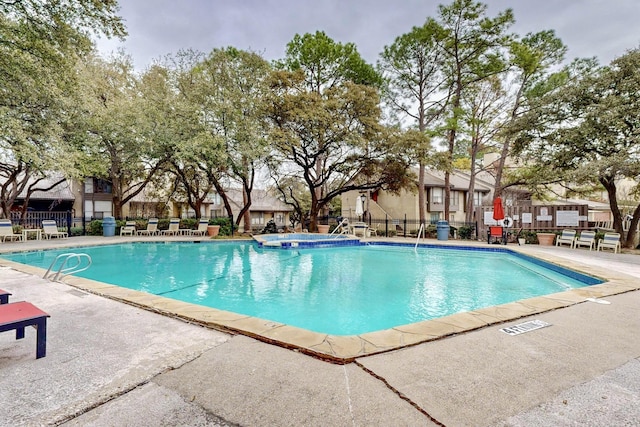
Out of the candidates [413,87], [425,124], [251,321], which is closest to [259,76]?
[413,87]

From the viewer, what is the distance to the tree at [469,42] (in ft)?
48.7

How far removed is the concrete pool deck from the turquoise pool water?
1.85 metres

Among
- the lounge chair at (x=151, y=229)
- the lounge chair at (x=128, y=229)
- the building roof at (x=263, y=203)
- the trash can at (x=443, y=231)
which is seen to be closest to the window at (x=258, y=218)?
the building roof at (x=263, y=203)

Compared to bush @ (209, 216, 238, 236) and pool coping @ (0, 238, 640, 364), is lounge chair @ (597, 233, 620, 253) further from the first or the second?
bush @ (209, 216, 238, 236)

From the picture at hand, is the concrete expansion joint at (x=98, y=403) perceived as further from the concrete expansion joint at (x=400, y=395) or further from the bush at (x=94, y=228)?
the bush at (x=94, y=228)

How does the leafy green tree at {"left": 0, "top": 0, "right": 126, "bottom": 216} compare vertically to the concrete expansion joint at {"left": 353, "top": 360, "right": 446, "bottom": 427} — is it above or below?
above

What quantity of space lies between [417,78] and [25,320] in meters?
18.5

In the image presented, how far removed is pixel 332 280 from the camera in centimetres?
696

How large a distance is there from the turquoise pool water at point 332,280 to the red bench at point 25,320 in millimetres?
2565

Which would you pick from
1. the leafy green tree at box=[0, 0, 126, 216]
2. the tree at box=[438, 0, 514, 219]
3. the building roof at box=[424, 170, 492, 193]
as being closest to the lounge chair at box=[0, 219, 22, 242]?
the leafy green tree at box=[0, 0, 126, 216]

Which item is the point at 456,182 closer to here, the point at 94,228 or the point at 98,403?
the point at 94,228

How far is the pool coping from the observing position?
248 cm

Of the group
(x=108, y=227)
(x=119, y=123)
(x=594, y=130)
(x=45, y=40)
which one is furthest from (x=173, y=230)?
(x=594, y=130)

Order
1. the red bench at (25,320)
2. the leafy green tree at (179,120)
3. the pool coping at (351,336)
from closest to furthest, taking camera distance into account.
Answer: the red bench at (25,320) < the pool coping at (351,336) < the leafy green tree at (179,120)
